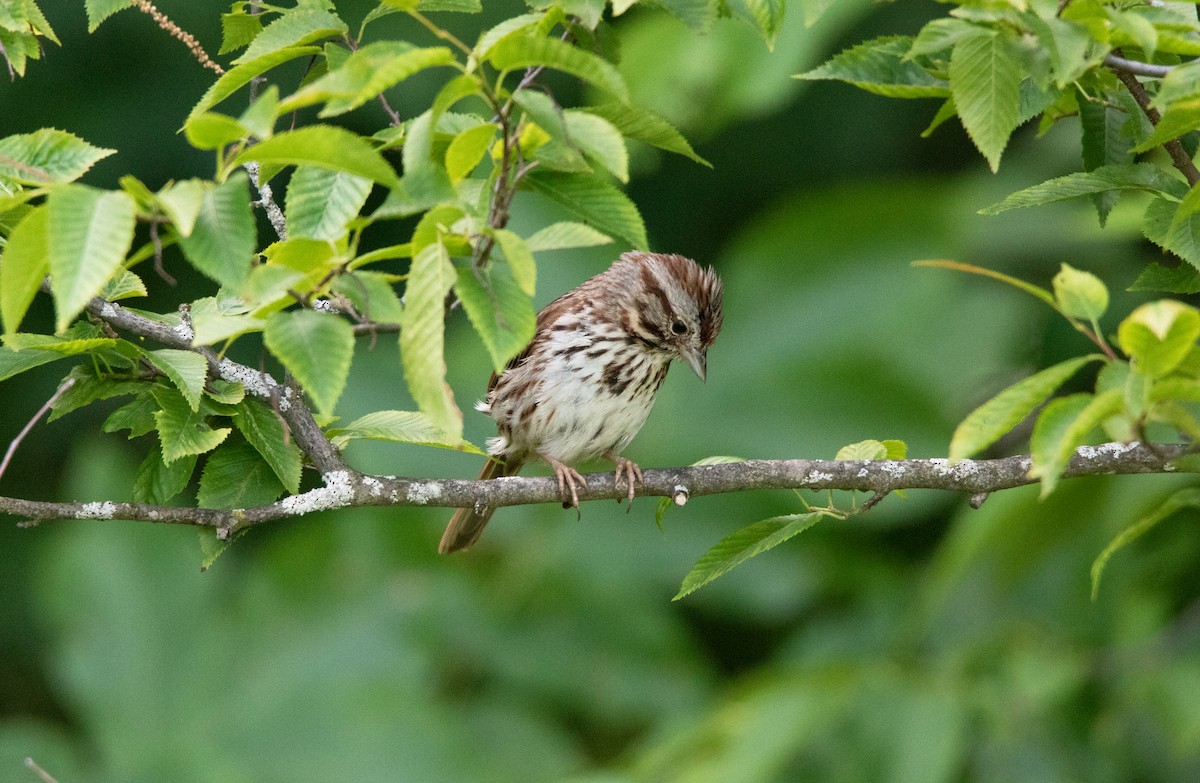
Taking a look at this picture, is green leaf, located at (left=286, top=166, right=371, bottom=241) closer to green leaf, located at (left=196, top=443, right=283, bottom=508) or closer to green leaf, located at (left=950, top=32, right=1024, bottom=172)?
green leaf, located at (left=196, top=443, right=283, bottom=508)

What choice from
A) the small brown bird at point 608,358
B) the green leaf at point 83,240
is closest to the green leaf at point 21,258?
the green leaf at point 83,240

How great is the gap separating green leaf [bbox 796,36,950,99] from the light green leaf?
32.1 inches

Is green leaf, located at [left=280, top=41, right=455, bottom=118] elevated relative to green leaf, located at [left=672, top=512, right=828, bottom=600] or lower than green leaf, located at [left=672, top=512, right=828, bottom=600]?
elevated

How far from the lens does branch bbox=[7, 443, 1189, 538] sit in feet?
8.76

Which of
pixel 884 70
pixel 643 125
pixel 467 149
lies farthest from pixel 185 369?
pixel 884 70

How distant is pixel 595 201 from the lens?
2.33 metres

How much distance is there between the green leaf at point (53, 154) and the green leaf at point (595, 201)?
0.73 metres

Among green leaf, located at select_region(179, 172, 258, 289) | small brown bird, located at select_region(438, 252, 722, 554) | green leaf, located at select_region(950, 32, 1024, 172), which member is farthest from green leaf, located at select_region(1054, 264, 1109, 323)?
small brown bird, located at select_region(438, 252, 722, 554)

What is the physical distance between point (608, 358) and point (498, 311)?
2242 mm

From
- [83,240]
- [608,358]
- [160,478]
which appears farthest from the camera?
[608,358]

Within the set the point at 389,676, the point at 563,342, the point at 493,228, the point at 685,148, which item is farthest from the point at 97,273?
the point at 389,676

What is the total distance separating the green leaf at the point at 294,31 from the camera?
2.38 metres

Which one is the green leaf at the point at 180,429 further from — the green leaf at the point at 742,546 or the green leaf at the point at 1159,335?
the green leaf at the point at 1159,335

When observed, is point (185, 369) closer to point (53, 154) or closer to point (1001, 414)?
point (53, 154)
